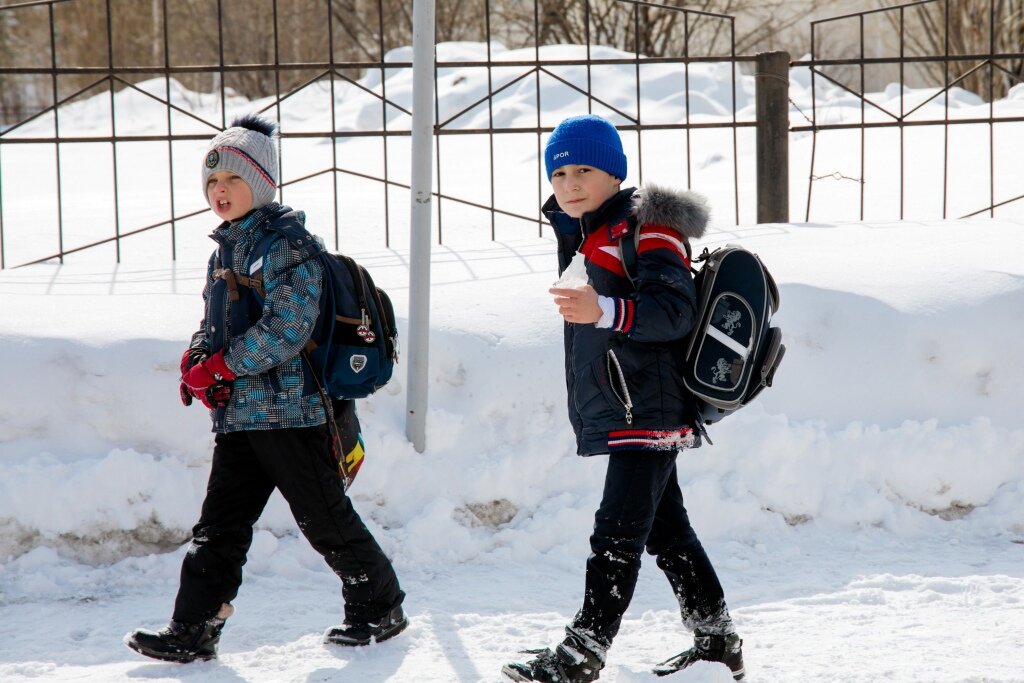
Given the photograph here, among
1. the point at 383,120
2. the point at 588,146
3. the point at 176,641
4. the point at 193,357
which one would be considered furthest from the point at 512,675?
the point at 383,120

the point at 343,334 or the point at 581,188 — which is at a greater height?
the point at 581,188

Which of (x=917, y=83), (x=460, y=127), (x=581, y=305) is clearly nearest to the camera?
(x=581, y=305)

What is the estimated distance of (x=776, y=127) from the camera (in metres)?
6.24

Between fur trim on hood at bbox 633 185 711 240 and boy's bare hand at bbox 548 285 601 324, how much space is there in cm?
26

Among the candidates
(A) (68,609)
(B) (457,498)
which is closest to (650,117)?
(B) (457,498)

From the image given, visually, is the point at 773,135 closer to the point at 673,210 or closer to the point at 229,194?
the point at 673,210

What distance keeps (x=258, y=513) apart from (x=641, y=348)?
1.16m

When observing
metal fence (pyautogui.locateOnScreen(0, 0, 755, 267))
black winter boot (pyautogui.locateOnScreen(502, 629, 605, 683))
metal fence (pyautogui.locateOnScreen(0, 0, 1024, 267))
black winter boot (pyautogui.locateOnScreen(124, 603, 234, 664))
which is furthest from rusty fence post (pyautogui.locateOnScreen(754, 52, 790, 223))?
black winter boot (pyautogui.locateOnScreen(124, 603, 234, 664))

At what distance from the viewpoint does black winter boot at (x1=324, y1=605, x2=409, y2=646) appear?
2.99 m

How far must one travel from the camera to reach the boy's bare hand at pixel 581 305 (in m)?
2.43

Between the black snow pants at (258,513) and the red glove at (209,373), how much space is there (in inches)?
7.0

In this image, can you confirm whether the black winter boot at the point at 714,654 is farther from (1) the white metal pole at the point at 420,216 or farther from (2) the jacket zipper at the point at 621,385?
(1) the white metal pole at the point at 420,216

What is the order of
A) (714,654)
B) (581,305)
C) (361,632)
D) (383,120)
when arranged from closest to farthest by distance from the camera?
(581,305)
(714,654)
(361,632)
(383,120)

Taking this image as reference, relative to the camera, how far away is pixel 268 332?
276cm
